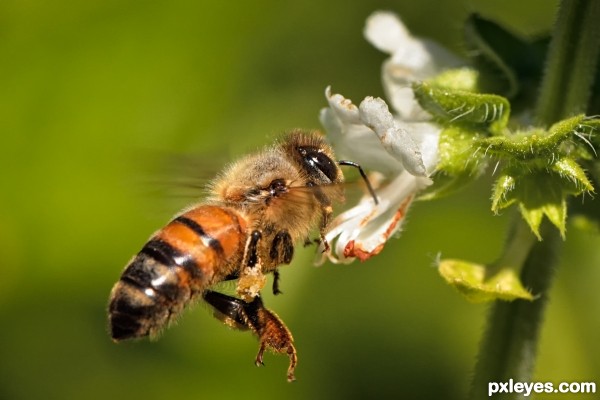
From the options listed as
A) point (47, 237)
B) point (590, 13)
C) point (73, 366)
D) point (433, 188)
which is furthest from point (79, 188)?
point (590, 13)

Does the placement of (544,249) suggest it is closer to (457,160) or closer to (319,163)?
(457,160)

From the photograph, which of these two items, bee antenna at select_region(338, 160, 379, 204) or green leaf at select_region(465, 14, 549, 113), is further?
green leaf at select_region(465, 14, 549, 113)

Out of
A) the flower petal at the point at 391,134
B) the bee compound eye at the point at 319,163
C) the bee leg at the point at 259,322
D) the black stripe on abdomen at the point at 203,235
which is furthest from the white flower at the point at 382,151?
the black stripe on abdomen at the point at 203,235

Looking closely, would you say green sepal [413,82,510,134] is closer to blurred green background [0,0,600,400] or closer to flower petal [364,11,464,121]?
flower petal [364,11,464,121]

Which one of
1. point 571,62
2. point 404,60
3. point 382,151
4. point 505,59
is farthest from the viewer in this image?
point 404,60

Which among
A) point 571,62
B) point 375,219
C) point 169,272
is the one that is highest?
point 571,62

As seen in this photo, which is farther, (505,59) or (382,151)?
(505,59)

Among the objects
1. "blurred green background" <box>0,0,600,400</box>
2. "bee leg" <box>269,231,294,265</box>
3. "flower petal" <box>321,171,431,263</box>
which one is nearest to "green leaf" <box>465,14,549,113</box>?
"flower petal" <box>321,171,431,263</box>

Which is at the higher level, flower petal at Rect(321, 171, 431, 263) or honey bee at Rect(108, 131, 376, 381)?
flower petal at Rect(321, 171, 431, 263)

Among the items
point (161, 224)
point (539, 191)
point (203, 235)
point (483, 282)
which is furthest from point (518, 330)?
point (161, 224)
